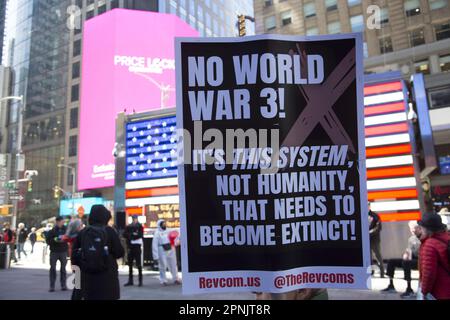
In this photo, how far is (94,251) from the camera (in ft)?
15.6

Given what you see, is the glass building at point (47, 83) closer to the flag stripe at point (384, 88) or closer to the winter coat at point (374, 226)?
the flag stripe at point (384, 88)

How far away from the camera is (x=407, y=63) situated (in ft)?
115

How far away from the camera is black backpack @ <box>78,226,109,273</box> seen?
4719mm

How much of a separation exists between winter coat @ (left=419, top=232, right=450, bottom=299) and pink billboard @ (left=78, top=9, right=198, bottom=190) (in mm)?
41068

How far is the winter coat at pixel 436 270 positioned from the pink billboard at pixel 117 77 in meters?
41.1

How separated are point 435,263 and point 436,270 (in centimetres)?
7

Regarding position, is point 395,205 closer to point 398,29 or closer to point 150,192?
point 150,192

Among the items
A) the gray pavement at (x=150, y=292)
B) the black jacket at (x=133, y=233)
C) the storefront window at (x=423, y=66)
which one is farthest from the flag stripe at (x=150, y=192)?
the storefront window at (x=423, y=66)

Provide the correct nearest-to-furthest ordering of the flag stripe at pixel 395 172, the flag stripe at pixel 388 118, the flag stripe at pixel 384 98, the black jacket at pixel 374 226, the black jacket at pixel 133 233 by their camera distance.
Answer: the black jacket at pixel 374 226
the black jacket at pixel 133 233
the flag stripe at pixel 395 172
the flag stripe at pixel 388 118
the flag stripe at pixel 384 98

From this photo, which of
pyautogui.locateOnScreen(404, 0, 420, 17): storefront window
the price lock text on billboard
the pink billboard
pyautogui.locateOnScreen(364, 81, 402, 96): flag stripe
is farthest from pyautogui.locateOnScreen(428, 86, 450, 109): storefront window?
the pink billboard

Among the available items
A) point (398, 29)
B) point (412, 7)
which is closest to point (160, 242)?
point (398, 29)

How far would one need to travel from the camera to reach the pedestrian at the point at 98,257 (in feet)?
15.5

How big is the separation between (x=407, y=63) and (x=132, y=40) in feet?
93.6

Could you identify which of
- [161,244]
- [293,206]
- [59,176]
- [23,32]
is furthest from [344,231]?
[23,32]
